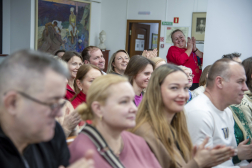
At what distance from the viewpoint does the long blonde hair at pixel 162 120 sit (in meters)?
2.14

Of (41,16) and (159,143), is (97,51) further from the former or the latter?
(41,16)

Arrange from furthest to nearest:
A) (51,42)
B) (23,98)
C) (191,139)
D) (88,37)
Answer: (88,37) < (51,42) < (191,139) < (23,98)

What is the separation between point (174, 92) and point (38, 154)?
3.84 feet

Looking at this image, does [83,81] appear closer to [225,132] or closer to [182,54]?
[225,132]

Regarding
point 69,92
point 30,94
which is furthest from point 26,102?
point 69,92

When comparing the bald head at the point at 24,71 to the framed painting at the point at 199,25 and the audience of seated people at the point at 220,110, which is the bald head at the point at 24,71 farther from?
the framed painting at the point at 199,25

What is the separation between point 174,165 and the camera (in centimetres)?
213

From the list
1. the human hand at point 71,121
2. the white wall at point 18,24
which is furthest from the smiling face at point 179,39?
the human hand at point 71,121

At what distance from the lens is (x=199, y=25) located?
8.70 m

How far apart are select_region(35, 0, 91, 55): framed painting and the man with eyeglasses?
7.47m

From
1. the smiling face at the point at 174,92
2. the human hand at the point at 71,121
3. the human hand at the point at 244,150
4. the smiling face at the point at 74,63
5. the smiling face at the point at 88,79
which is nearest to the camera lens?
the smiling face at the point at 174,92

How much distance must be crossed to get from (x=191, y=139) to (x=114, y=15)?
8.29m

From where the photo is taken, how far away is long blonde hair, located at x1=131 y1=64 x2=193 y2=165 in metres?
2.14

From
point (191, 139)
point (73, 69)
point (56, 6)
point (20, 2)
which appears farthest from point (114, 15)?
point (191, 139)
